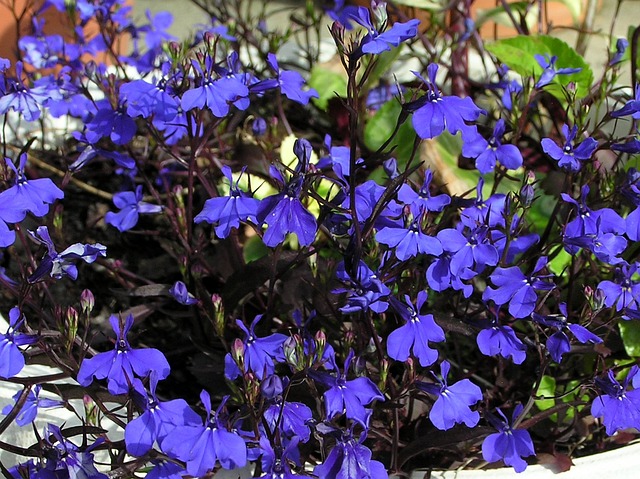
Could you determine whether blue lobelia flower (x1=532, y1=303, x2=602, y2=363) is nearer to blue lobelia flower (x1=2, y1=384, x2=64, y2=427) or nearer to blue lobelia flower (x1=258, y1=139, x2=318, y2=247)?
blue lobelia flower (x1=258, y1=139, x2=318, y2=247)

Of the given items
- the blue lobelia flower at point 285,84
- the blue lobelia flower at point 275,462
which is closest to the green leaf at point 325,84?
the blue lobelia flower at point 285,84

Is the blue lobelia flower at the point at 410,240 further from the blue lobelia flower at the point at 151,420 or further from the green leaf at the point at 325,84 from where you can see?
the green leaf at the point at 325,84

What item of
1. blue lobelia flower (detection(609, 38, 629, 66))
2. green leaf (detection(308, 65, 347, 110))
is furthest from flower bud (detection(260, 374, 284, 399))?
green leaf (detection(308, 65, 347, 110))

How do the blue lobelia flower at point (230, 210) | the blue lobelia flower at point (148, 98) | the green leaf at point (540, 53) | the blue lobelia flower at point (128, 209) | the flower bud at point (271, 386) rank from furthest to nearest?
the green leaf at point (540, 53), the blue lobelia flower at point (128, 209), the blue lobelia flower at point (148, 98), the blue lobelia flower at point (230, 210), the flower bud at point (271, 386)

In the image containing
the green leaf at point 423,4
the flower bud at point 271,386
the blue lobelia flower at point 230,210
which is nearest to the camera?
the flower bud at point 271,386

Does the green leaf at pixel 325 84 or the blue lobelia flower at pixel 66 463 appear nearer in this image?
the blue lobelia flower at pixel 66 463
